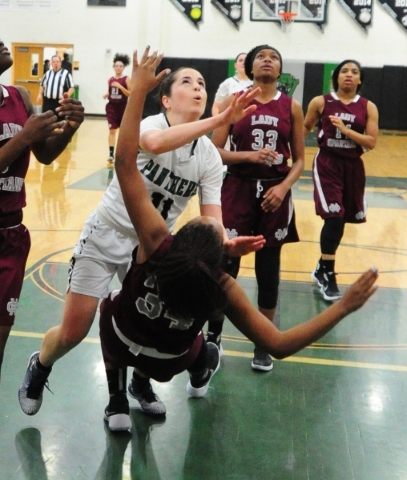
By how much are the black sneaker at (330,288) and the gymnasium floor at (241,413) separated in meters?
0.07

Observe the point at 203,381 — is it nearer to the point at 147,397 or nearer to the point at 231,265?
the point at 147,397

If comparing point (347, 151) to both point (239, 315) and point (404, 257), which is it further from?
point (239, 315)

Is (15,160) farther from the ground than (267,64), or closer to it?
closer to it

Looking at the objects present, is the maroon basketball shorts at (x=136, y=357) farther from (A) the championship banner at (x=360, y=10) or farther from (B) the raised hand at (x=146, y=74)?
(A) the championship banner at (x=360, y=10)

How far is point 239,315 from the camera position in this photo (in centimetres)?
237

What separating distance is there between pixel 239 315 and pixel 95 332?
7.42ft

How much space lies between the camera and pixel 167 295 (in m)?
2.28

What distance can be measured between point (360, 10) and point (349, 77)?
15.3 m

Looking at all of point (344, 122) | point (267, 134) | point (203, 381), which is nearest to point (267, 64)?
point (267, 134)

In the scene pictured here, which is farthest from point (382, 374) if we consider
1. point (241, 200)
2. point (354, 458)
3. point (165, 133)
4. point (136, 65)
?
point (136, 65)

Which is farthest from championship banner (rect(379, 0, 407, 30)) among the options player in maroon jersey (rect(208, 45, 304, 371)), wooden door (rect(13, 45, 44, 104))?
player in maroon jersey (rect(208, 45, 304, 371))

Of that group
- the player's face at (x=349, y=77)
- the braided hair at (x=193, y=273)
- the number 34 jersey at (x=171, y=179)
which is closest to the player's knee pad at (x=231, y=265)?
the number 34 jersey at (x=171, y=179)

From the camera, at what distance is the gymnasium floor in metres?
2.88

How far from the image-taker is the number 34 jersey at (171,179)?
3.00m
